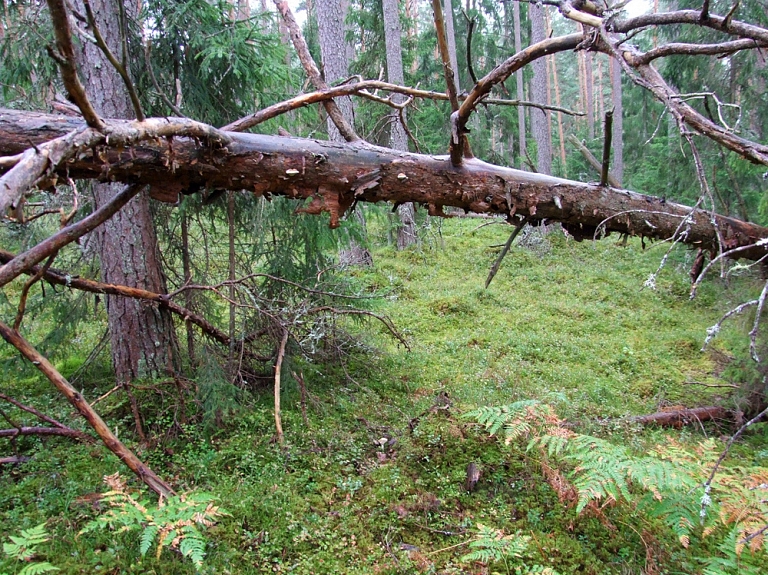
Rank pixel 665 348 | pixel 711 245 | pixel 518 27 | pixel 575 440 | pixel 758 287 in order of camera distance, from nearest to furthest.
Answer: pixel 575 440, pixel 711 245, pixel 758 287, pixel 665 348, pixel 518 27

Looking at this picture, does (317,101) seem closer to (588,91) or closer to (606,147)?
(606,147)

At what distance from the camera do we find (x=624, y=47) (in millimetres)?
3264

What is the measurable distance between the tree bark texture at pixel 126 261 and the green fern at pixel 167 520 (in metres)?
1.94

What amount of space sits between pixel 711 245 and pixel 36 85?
22.7ft

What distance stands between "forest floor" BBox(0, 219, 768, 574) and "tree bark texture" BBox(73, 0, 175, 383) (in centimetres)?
49

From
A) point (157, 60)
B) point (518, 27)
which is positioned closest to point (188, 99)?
point (157, 60)

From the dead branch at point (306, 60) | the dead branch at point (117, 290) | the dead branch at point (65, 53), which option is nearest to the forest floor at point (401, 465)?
the dead branch at point (117, 290)

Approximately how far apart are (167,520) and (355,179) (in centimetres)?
257

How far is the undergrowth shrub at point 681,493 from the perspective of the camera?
10.5ft

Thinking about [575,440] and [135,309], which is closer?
[575,440]

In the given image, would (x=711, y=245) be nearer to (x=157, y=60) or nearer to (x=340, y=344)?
(x=340, y=344)

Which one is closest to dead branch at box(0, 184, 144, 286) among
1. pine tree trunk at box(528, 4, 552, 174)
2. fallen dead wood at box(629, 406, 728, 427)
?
fallen dead wood at box(629, 406, 728, 427)

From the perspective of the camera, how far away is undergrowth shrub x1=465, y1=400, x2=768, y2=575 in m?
3.19

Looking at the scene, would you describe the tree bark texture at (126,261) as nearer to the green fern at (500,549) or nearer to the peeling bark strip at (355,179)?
the peeling bark strip at (355,179)
